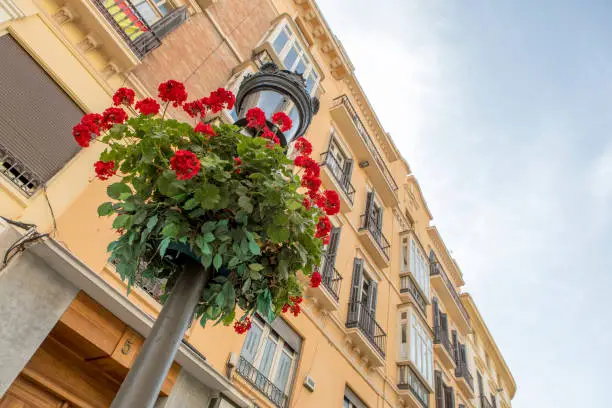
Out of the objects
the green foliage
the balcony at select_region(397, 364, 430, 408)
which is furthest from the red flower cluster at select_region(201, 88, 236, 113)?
the balcony at select_region(397, 364, 430, 408)

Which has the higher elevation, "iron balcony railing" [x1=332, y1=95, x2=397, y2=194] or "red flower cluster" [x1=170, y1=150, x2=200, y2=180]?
"iron balcony railing" [x1=332, y1=95, x2=397, y2=194]

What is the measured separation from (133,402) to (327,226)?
1.97m

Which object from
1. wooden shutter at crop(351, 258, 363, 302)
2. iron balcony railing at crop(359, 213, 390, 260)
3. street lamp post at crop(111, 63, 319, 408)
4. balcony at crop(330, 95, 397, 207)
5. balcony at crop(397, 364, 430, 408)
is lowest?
street lamp post at crop(111, 63, 319, 408)

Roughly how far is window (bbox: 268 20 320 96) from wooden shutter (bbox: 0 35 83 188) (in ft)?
20.6

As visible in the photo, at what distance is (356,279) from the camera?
40.4ft

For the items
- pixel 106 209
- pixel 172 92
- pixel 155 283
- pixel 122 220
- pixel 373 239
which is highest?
pixel 373 239

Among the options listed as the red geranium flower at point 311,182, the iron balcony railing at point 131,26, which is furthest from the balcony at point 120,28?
the red geranium flower at point 311,182

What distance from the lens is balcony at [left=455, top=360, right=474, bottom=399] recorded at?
16.8 meters

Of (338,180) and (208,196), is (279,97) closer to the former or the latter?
(208,196)

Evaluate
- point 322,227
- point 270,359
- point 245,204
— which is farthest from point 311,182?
point 270,359

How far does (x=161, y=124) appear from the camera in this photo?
11.1 feet

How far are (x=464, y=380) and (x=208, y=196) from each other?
16732mm

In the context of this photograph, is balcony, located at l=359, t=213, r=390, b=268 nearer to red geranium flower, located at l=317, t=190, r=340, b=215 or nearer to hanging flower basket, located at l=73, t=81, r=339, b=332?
red geranium flower, located at l=317, t=190, r=340, b=215

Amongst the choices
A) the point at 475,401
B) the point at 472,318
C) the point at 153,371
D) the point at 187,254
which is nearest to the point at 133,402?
the point at 153,371
